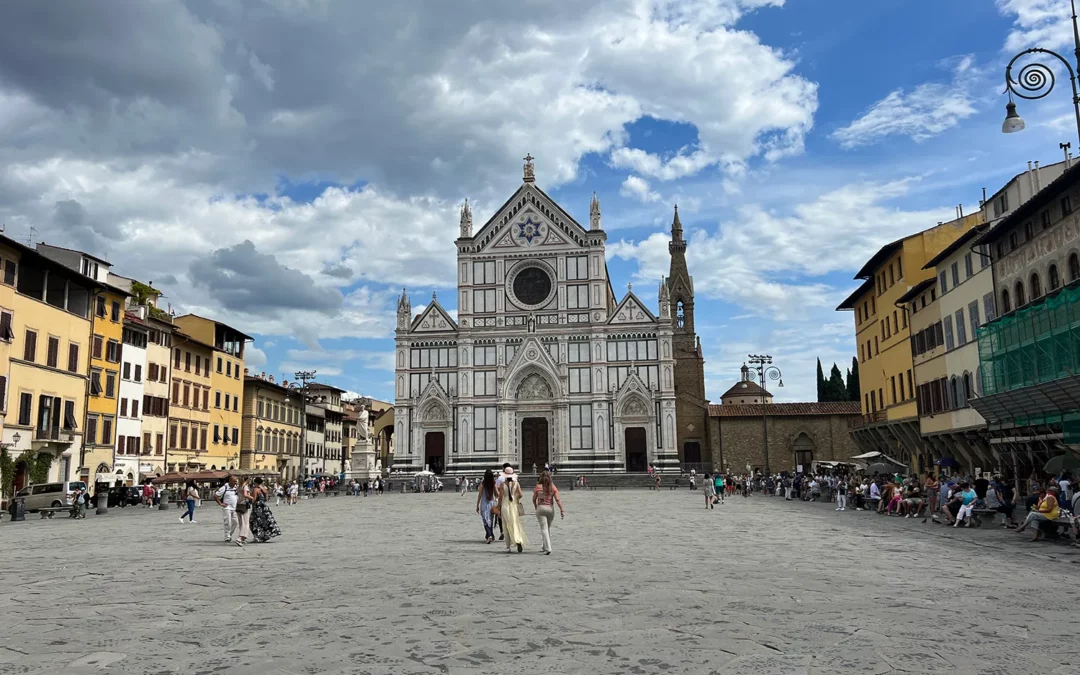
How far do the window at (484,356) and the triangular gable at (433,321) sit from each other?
2466mm

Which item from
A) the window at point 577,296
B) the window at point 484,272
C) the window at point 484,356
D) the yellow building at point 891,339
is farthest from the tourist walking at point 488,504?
the window at point 484,272

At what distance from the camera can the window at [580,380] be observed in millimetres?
59062

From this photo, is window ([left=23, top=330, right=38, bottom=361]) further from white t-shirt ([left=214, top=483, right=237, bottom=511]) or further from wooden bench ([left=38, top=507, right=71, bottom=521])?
white t-shirt ([left=214, top=483, right=237, bottom=511])

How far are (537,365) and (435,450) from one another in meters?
9.63

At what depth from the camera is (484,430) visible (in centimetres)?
5900

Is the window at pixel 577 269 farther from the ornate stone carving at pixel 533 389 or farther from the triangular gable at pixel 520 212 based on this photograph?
the ornate stone carving at pixel 533 389

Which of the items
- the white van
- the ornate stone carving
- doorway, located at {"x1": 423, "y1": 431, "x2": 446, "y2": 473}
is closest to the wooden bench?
the white van

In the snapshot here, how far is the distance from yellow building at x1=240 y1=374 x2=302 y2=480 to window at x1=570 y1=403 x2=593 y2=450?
21.6 metres

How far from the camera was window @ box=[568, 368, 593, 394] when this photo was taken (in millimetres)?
59062

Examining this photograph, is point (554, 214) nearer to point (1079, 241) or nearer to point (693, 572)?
point (1079, 241)

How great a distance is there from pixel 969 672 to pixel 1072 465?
22.1 meters

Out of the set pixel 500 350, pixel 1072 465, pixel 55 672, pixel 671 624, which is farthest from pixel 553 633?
pixel 500 350

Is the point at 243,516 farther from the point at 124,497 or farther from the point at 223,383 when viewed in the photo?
the point at 223,383

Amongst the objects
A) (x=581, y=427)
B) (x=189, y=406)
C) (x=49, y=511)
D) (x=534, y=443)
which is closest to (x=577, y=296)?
(x=581, y=427)
